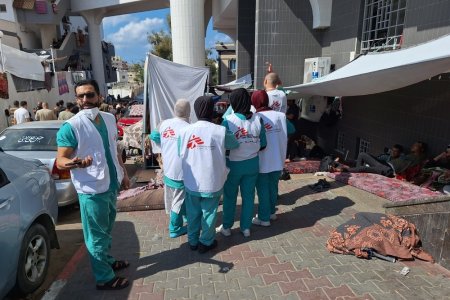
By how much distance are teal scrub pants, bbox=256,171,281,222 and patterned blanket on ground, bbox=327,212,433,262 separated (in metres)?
0.93

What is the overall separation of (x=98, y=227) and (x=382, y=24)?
721 centimetres

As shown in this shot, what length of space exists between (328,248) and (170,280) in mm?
1817

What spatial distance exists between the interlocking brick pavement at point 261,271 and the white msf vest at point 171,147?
0.89 metres

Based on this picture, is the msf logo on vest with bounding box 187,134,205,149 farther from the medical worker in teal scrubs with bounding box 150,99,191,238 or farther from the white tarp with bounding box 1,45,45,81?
the white tarp with bounding box 1,45,45,81

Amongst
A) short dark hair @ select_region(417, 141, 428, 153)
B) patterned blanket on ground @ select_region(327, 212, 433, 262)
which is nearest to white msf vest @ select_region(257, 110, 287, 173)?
patterned blanket on ground @ select_region(327, 212, 433, 262)

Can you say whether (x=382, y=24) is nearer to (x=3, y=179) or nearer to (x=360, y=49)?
(x=360, y=49)

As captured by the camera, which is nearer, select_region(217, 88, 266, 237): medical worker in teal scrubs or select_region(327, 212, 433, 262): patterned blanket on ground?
select_region(327, 212, 433, 262): patterned blanket on ground

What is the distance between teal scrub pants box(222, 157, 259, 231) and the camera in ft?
12.6

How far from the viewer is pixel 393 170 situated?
602 cm

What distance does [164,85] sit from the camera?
7168 mm

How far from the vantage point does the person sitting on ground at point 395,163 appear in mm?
5844

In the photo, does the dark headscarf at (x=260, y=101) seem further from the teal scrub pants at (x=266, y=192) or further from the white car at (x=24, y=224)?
the white car at (x=24, y=224)

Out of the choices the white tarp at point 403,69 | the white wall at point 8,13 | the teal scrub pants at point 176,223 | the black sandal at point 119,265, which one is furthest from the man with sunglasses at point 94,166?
the white wall at point 8,13

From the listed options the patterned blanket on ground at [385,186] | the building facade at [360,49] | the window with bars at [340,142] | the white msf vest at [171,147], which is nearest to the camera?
the white msf vest at [171,147]
